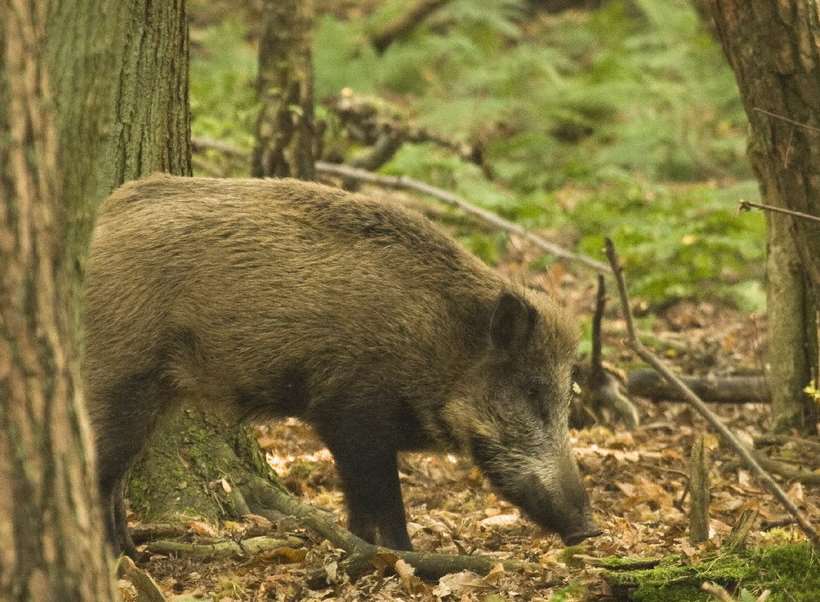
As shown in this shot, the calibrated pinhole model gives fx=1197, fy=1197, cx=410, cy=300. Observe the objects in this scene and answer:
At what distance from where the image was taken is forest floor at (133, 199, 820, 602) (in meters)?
4.87

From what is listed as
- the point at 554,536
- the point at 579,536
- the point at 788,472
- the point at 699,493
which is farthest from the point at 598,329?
the point at 699,493

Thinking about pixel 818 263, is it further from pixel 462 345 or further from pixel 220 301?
pixel 220 301

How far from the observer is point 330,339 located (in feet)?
17.8

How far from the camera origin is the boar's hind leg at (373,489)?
5.44 m

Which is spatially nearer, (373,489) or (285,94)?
(373,489)

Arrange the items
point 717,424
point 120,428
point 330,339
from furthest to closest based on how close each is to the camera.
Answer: point 330,339 < point 120,428 < point 717,424

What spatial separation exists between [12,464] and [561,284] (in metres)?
8.93

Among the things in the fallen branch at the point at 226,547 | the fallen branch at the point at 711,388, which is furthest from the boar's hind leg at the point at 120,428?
the fallen branch at the point at 711,388

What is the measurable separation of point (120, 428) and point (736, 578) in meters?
2.64

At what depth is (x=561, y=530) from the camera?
5562 millimetres

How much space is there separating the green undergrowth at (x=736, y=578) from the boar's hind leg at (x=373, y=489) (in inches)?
51.9

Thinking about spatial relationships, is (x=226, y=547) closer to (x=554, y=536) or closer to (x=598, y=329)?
(x=554, y=536)

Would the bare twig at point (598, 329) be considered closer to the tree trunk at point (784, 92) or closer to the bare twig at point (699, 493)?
the tree trunk at point (784, 92)

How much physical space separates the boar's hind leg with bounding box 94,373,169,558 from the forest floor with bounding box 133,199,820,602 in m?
0.38
